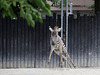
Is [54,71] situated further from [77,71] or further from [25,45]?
[25,45]

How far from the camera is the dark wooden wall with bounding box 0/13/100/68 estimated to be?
1113 cm

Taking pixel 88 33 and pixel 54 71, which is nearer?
pixel 54 71

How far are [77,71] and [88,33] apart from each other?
5.86 ft

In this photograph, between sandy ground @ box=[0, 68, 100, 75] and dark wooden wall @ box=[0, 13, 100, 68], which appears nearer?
sandy ground @ box=[0, 68, 100, 75]

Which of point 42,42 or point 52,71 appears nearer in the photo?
point 52,71

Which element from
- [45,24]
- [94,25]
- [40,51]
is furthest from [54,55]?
[94,25]

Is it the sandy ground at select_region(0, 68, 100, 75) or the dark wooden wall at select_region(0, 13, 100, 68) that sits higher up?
the dark wooden wall at select_region(0, 13, 100, 68)

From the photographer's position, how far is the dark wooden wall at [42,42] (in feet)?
36.5

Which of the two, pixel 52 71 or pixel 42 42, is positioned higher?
pixel 42 42

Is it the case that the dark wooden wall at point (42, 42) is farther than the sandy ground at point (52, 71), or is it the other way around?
the dark wooden wall at point (42, 42)

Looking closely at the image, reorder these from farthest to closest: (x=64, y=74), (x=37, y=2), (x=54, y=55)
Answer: (x=54, y=55), (x=64, y=74), (x=37, y=2)

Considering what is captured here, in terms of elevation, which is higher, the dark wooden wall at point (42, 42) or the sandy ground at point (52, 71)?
the dark wooden wall at point (42, 42)

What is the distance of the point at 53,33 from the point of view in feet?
36.0

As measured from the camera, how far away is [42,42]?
1122cm
